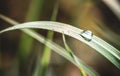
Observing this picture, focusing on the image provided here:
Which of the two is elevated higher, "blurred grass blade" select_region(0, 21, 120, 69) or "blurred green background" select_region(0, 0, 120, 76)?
"blurred green background" select_region(0, 0, 120, 76)

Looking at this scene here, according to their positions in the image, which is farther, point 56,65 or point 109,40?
point 56,65

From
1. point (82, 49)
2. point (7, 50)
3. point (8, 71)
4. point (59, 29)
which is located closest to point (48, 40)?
point (59, 29)

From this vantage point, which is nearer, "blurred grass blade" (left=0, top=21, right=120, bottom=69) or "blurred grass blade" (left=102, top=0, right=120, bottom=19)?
"blurred grass blade" (left=0, top=21, right=120, bottom=69)

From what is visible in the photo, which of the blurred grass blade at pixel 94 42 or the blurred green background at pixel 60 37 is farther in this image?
the blurred green background at pixel 60 37

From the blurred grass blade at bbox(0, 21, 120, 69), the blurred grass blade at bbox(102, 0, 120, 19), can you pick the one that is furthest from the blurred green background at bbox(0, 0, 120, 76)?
the blurred grass blade at bbox(0, 21, 120, 69)

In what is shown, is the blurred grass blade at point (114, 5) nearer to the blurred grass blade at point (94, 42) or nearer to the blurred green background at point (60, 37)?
the blurred green background at point (60, 37)

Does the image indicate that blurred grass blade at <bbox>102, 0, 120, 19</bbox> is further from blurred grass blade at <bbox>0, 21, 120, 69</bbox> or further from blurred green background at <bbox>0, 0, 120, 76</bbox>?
blurred grass blade at <bbox>0, 21, 120, 69</bbox>

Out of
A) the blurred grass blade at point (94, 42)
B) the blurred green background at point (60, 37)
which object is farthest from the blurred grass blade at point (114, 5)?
the blurred grass blade at point (94, 42)

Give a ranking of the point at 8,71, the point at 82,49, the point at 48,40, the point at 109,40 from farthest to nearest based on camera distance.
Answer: the point at 82,49 → the point at 8,71 → the point at 109,40 → the point at 48,40

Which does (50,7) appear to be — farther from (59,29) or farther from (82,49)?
(59,29)
